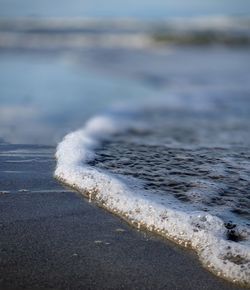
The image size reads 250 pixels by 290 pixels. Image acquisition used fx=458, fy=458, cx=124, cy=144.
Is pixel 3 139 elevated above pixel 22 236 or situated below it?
above

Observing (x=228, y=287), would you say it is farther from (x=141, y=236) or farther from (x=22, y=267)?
(x=22, y=267)

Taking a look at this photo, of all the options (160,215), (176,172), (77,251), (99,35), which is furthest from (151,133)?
(99,35)

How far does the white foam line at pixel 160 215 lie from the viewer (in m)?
2.42

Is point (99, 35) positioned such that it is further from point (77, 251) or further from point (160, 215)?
point (77, 251)

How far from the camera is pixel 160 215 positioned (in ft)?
9.36

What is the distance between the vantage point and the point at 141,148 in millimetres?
4359

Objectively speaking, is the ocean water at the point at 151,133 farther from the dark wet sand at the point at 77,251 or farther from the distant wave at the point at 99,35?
the distant wave at the point at 99,35

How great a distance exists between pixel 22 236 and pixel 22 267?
312 mm

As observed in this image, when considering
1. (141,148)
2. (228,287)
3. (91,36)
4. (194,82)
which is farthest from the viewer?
(91,36)

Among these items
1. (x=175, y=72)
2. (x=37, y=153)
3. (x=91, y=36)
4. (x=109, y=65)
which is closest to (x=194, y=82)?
(x=175, y=72)

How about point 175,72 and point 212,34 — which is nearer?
point 175,72

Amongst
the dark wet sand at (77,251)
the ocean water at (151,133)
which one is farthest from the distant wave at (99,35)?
the dark wet sand at (77,251)

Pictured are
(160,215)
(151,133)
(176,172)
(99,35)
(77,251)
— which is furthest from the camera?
(99,35)

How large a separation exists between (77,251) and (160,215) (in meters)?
0.63
